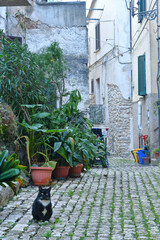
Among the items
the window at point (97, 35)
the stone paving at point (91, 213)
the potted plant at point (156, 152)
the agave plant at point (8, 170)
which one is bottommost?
the stone paving at point (91, 213)

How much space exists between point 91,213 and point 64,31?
8.64m

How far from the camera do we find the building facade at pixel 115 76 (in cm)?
1833

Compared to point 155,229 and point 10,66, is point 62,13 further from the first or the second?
point 155,229

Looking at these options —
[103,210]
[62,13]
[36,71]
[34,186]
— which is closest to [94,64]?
[62,13]

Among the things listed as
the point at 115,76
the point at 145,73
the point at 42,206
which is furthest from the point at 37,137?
the point at 115,76

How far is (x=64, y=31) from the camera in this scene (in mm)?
12859

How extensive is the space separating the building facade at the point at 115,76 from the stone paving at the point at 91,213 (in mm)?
10442

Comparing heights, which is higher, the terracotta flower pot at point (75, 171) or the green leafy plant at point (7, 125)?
the green leafy plant at point (7, 125)

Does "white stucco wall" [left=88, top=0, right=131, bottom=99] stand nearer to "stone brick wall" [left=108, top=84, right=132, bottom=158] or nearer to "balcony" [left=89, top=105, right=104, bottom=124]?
"stone brick wall" [left=108, top=84, right=132, bottom=158]

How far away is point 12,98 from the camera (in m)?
8.34

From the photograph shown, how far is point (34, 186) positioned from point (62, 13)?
7296 mm

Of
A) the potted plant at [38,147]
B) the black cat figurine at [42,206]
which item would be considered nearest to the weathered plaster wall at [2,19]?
the potted plant at [38,147]

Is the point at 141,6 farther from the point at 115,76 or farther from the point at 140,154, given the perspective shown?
the point at 140,154

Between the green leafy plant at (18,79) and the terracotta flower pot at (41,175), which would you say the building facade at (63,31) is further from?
A: the terracotta flower pot at (41,175)
